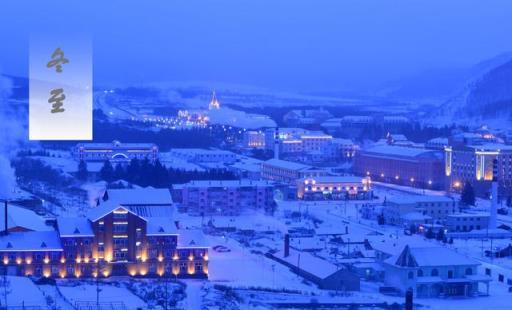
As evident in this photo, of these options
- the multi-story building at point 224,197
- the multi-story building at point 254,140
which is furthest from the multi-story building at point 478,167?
the multi-story building at point 254,140

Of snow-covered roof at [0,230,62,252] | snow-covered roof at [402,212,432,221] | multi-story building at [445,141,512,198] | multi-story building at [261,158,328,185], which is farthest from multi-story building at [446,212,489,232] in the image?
snow-covered roof at [0,230,62,252]

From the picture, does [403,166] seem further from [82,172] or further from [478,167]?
[82,172]

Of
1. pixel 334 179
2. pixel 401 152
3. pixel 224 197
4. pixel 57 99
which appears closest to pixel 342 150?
pixel 401 152

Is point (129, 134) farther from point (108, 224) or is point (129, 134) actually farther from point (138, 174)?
point (108, 224)

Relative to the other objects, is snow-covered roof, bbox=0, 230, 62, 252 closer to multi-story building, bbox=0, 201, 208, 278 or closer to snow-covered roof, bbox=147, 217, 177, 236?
multi-story building, bbox=0, 201, 208, 278

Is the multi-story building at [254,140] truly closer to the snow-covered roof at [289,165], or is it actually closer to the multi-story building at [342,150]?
the multi-story building at [342,150]
